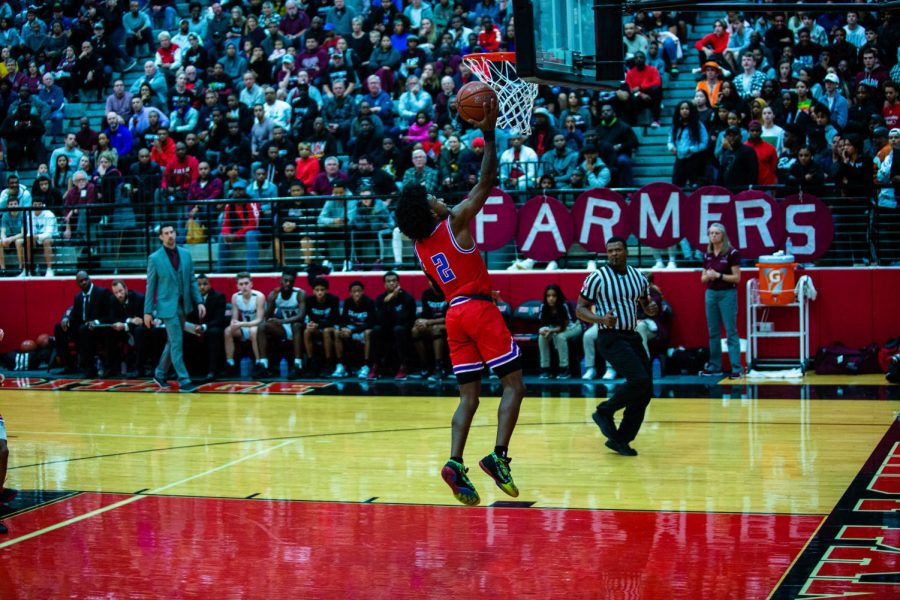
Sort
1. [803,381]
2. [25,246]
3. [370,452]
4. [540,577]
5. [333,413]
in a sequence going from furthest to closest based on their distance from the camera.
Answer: [25,246] < [803,381] < [333,413] < [370,452] < [540,577]

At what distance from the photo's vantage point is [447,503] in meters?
8.74

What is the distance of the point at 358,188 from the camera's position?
58.4 feet

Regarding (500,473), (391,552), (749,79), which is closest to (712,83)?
(749,79)

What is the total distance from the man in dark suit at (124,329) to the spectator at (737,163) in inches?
324

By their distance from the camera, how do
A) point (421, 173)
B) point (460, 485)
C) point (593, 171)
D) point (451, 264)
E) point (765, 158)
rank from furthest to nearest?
point (421, 173) → point (593, 171) → point (765, 158) → point (451, 264) → point (460, 485)

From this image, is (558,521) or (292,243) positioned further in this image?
(292,243)

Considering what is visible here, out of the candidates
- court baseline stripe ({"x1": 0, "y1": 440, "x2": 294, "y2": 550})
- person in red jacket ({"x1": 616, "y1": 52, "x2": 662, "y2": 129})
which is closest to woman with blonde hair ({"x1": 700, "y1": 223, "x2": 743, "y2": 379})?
person in red jacket ({"x1": 616, "y1": 52, "x2": 662, "y2": 129})

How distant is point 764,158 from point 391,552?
1013 centimetres

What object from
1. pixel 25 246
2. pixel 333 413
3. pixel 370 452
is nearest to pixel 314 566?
pixel 370 452

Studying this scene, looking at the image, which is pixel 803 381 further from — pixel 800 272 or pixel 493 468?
pixel 493 468

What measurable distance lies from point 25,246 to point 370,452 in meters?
10.2

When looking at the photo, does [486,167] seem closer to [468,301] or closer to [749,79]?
[468,301]

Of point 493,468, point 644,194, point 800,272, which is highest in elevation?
point 644,194

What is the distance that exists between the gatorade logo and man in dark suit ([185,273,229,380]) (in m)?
7.35
